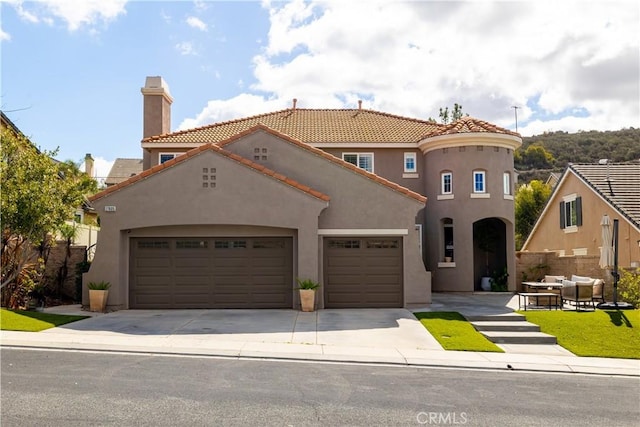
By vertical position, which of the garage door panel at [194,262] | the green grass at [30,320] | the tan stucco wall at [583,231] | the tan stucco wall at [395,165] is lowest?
Answer: the green grass at [30,320]

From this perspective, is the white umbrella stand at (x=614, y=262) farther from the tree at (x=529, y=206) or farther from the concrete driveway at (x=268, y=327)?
the tree at (x=529, y=206)

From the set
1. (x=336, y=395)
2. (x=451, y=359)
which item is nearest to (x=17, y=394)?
(x=336, y=395)

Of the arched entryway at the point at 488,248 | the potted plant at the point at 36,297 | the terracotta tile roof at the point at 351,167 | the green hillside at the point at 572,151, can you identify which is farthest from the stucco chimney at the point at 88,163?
the green hillside at the point at 572,151

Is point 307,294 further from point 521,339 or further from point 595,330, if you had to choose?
point 595,330

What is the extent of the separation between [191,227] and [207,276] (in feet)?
5.33

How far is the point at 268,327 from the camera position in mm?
15719

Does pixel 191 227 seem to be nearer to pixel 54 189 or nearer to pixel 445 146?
pixel 54 189

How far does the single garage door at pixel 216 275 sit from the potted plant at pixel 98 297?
95 cm

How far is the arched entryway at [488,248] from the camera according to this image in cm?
2558

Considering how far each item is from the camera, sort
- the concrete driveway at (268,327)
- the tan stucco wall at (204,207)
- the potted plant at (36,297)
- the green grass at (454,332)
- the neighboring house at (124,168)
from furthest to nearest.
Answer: the neighboring house at (124,168)
the potted plant at (36,297)
the tan stucco wall at (204,207)
the concrete driveway at (268,327)
the green grass at (454,332)

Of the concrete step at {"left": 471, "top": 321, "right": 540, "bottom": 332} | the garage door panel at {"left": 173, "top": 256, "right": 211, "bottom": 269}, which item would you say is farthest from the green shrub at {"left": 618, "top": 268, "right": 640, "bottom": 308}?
the garage door panel at {"left": 173, "top": 256, "right": 211, "bottom": 269}

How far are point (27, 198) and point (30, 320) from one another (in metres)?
3.58

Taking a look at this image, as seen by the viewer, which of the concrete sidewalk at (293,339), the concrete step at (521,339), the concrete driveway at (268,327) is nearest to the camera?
the concrete sidewalk at (293,339)

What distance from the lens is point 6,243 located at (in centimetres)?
1872
